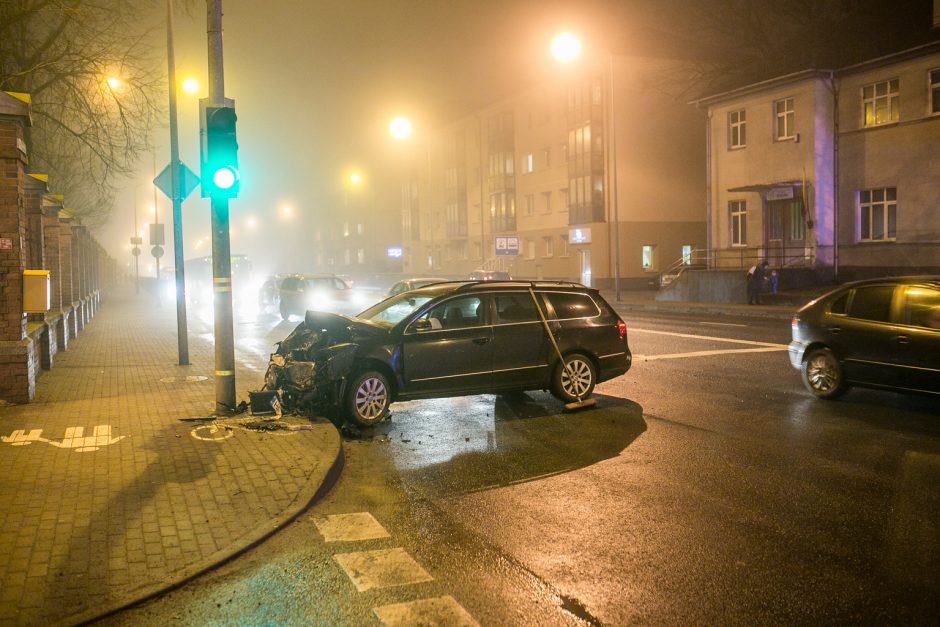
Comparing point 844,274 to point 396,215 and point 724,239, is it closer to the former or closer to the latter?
point 724,239

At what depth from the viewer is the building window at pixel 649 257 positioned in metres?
46.7

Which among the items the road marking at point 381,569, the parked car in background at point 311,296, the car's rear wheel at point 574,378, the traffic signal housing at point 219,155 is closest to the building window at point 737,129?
the parked car in background at point 311,296

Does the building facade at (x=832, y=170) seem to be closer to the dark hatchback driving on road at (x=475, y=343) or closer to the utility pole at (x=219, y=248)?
the dark hatchback driving on road at (x=475, y=343)

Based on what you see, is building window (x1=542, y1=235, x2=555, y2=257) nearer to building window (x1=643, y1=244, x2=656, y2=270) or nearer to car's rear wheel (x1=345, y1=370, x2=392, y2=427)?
building window (x1=643, y1=244, x2=656, y2=270)

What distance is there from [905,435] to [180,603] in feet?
23.9

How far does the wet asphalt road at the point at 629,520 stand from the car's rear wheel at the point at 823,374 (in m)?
0.26

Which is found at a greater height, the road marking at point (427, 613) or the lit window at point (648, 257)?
the lit window at point (648, 257)

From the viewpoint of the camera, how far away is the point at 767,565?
4.74 meters

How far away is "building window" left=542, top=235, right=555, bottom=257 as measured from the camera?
52.0 metres

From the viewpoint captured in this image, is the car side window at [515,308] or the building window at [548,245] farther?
the building window at [548,245]

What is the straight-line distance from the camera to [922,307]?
9.03m

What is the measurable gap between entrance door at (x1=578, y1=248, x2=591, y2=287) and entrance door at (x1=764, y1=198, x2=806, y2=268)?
14.4 meters

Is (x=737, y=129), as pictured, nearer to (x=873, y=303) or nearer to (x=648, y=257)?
(x=648, y=257)

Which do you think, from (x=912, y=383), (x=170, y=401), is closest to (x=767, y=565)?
(x=912, y=383)
